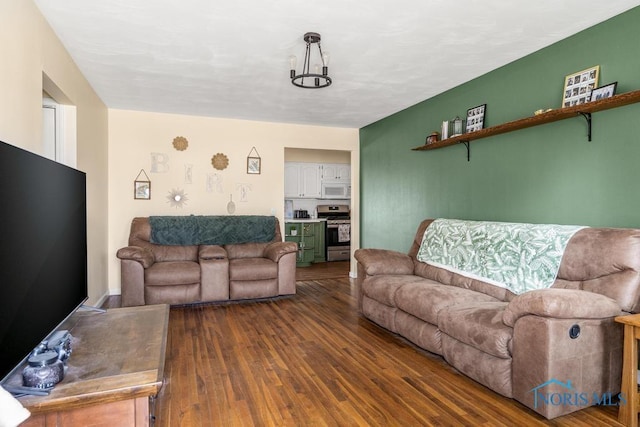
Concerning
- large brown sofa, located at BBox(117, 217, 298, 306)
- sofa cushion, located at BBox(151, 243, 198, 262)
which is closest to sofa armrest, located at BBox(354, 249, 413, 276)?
large brown sofa, located at BBox(117, 217, 298, 306)

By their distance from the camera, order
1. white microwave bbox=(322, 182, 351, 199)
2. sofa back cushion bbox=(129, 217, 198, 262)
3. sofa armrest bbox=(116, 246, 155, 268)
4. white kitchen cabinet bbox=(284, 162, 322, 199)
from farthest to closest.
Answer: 1. white microwave bbox=(322, 182, 351, 199)
2. white kitchen cabinet bbox=(284, 162, 322, 199)
3. sofa back cushion bbox=(129, 217, 198, 262)
4. sofa armrest bbox=(116, 246, 155, 268)

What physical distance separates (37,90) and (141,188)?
9.22 feet

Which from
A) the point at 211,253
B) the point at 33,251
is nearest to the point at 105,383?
the point at 33,251

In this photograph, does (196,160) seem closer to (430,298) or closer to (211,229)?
(211,229)

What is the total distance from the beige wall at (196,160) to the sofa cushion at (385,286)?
8.13 feet

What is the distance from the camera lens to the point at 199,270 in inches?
178

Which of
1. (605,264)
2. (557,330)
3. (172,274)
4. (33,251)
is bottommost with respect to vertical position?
(172,274)

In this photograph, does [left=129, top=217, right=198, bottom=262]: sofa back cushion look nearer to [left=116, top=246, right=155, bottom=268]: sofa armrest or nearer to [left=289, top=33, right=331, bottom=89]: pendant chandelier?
[left=116, top=246, right=155, bottom=268]: sofa armrest

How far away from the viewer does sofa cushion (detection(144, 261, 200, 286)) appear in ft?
14.1

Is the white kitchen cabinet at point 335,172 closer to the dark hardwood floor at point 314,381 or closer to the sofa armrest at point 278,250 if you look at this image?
the sofa armrest at point 278,250

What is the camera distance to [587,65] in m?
2.78

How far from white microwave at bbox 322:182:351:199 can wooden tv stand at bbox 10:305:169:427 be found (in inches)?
260

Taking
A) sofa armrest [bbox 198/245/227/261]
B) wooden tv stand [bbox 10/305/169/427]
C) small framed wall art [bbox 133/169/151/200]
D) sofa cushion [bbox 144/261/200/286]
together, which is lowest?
sofa cushion [bbox 144/261/200/286]

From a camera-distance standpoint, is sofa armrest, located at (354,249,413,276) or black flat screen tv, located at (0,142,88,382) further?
sofa armrest, located at (354,249,413,276)
